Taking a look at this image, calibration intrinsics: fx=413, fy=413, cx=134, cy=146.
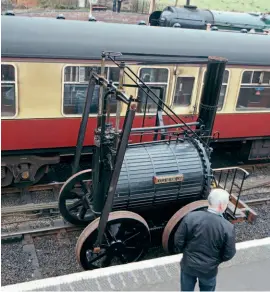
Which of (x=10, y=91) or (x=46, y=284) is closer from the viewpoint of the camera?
(x=46, y=284)

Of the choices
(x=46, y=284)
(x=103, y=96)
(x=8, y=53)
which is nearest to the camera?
(x=46, y=284)

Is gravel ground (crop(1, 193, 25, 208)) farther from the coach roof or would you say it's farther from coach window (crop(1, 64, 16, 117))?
the coach roof

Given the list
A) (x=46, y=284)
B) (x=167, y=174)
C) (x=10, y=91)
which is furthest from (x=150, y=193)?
(x=10, y=91)

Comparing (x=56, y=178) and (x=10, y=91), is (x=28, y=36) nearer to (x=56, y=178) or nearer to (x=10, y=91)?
(x=10, y=91)

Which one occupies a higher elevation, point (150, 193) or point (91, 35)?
point (91, 35)

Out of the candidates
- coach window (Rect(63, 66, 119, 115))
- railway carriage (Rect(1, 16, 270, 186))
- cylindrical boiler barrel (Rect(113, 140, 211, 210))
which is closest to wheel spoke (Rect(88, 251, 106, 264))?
cylindrical boiler barrel (Rect(113, 140, 211, 210))

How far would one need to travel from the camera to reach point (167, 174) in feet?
19.8

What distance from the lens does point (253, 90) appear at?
30.8 feet

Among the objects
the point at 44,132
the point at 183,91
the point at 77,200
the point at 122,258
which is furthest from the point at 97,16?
the point at 122,258

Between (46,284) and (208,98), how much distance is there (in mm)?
3744

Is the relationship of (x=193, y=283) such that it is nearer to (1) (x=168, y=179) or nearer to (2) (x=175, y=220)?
(2) (x=175, y=220)

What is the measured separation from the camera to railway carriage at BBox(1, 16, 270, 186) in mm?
7418

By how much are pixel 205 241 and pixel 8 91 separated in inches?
191

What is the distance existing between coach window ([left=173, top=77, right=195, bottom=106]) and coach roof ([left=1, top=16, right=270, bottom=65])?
1.69 feet
